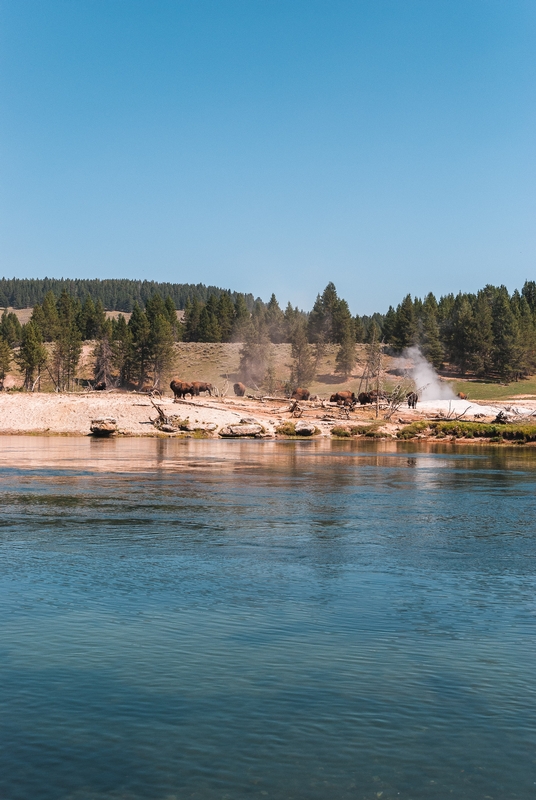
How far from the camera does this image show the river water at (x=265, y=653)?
6660 mm

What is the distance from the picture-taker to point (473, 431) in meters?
57.9

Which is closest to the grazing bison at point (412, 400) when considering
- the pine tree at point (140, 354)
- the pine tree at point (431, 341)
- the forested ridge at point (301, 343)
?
the forested ridge at point (301, 343)

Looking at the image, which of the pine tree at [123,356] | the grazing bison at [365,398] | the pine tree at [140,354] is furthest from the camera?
the pine tree at [123,356]

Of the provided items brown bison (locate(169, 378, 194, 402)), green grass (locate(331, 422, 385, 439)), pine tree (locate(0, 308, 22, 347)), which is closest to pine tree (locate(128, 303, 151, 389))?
brown bison (locate(169, 378, 194, 402))

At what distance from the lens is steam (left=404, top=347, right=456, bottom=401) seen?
88250 mm

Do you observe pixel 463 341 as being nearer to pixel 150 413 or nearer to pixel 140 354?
pixel 140 354

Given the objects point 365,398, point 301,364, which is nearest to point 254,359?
point 301,364

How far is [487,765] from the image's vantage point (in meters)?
6.79

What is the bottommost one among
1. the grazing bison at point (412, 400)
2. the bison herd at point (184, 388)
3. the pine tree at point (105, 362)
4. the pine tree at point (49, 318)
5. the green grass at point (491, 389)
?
the grazing bison at point (412, 400)

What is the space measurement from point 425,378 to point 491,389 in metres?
10.1

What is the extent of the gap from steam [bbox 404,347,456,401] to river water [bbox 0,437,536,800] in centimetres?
6728

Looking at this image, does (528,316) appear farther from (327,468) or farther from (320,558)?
(320,558)

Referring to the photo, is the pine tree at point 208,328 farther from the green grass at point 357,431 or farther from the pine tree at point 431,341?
the green grass at point 357,431

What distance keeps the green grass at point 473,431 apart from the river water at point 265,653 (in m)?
36.4
